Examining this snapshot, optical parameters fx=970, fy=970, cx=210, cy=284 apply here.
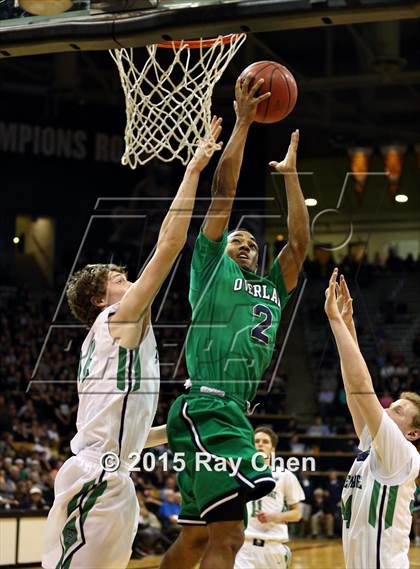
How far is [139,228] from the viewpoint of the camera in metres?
19.1

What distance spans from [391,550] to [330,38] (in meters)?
15.5

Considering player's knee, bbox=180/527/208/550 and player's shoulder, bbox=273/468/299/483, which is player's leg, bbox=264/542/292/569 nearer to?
player's shoulder, bbox=273/468/299/483

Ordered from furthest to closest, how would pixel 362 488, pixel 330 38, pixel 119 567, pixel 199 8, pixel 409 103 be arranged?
1. pixel 409 103
2. pixel 330 38
3. pixel 199 8
4. pixel 362 488
5. pixel 119 567

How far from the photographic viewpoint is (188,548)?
412 centimetres

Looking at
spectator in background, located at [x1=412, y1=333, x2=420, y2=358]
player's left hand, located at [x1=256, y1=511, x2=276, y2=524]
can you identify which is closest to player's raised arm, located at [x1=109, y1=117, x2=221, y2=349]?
player's left hand, located at [x1=256, y1=511, x2=276, y2=524]

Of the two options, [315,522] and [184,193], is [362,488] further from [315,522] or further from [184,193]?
[315,522]

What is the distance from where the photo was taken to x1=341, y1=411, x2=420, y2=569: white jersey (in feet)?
13.4

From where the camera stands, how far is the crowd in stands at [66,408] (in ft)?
38.4

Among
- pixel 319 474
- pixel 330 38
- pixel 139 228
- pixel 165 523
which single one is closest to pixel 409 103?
pixel 330 38

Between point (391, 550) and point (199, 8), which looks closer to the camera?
point (391, 550)

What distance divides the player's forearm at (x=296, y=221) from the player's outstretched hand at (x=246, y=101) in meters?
0.39

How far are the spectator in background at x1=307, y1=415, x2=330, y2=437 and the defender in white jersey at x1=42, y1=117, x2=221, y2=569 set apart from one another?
10.2m

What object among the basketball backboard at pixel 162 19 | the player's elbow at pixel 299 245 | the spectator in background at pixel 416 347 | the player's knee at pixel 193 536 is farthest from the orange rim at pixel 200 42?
the spectator in background at pixel 416 347

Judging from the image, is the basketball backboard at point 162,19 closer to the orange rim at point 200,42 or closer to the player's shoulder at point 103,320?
the orange rim at point 200,42
